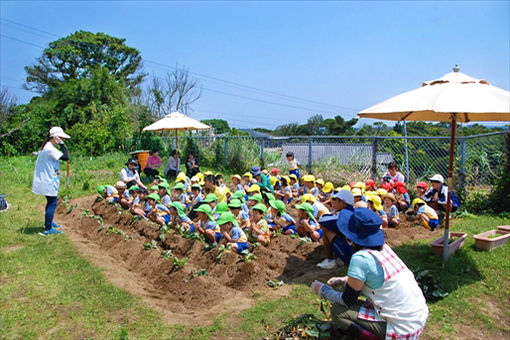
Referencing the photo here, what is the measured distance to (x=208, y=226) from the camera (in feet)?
22.2

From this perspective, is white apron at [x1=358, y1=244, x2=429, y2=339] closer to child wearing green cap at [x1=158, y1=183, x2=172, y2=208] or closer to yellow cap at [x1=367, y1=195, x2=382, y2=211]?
yellow cap at [x1=367, y1=195, x2=382, y2=211]

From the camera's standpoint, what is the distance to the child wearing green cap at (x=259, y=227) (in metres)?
6.60

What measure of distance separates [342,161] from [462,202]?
4271 millimetres

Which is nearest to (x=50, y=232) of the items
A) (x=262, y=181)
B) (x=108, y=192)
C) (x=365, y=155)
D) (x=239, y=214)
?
(x=108, y=192)

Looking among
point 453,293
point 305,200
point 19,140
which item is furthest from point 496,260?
point 19,140

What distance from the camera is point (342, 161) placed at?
Result: 12648mm

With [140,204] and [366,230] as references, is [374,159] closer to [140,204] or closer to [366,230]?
[140,204]

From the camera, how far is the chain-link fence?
30.4 feet

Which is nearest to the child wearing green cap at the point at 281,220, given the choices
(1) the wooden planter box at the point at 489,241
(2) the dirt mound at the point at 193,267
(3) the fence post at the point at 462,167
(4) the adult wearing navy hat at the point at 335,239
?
(2) the dirt mound at the point at 193,267

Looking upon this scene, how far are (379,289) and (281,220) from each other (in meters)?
4.24

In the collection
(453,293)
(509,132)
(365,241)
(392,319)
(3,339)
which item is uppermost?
(509,132)

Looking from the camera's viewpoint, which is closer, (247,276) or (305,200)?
(247,276)

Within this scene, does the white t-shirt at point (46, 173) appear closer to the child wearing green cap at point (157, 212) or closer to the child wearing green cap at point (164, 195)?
the child wearing green cap at point (157, 212)

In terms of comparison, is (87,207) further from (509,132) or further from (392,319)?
(509,132)
